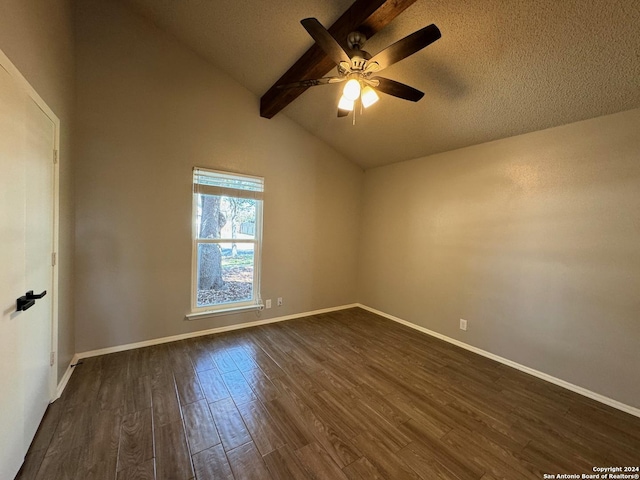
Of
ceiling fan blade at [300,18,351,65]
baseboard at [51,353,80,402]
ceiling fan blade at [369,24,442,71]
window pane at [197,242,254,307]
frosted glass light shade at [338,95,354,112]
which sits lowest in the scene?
baseboard at [51,353,80,402]

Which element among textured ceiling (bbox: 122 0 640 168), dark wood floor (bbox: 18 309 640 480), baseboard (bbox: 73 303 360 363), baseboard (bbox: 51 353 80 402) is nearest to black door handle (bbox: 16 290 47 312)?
dark wood floor (bbox: 18 309 640 480)

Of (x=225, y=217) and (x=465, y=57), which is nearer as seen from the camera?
(x=465, y=57)

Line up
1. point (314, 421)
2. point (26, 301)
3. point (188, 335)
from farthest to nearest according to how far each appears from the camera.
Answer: point (188, 335) → point (314, 421) → point (26, 301)

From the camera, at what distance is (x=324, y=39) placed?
1568 millimetres

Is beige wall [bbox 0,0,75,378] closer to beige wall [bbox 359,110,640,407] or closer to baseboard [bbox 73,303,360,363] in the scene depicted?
baseboard [bbox 73,303,360,363]

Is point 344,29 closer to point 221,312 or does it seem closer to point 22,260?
point 22,260

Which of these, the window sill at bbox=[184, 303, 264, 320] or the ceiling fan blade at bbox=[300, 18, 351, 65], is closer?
the ceiling fan blade at bbox=[300, 18, 351, 65]

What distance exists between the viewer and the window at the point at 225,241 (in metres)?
3.17

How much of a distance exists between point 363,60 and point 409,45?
32 centimetres

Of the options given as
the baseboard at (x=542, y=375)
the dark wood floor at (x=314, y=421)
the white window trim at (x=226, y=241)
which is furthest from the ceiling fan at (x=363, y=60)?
the baseboard at (x=542, y=375)

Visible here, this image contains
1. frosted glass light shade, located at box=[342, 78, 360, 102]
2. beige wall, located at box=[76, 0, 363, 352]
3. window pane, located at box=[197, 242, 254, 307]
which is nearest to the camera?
frosted glass light shade, located at box=[342, 78, 360, 102]

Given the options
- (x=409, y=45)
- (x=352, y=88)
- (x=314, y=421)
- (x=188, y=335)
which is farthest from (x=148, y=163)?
(x=314, y=421)

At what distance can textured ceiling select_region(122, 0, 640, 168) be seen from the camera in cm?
171

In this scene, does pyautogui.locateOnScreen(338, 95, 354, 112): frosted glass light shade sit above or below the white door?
above
